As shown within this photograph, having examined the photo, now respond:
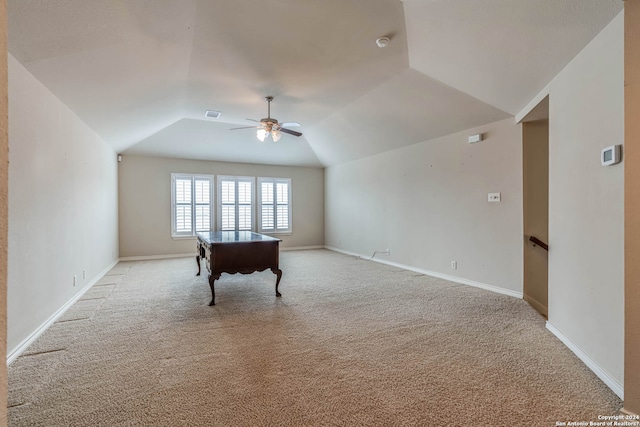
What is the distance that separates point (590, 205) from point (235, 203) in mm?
6931

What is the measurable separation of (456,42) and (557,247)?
6.94 ft

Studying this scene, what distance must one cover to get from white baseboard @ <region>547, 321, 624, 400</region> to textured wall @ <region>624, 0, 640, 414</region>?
0.82 feet

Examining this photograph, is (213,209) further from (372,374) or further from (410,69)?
(372,374)

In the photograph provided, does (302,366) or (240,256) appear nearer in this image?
(302,366)

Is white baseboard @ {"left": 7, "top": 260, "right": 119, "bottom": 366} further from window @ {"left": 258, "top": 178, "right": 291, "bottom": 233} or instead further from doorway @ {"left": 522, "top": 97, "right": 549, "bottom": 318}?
doorway @ {"left": 522, "top": 97, "right": 549, "bottom": 318}

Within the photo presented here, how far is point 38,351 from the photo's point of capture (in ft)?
8.02

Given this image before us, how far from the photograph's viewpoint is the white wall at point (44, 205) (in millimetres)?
2381

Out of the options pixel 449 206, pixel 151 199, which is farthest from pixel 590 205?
pixel 151 199

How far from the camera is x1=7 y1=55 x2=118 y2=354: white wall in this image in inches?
93.7

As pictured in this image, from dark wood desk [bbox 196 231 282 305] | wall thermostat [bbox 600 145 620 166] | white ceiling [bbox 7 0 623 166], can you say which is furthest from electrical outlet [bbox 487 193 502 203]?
dark wood desk [bbox 196 231 282 305]

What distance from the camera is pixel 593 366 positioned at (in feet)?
7.04

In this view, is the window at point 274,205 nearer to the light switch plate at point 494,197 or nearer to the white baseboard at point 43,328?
the white baseboard at point 43,328

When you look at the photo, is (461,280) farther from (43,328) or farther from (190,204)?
(190,204)

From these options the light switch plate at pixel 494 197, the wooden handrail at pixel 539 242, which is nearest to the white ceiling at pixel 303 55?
the light switch plate at pixel 494 197
